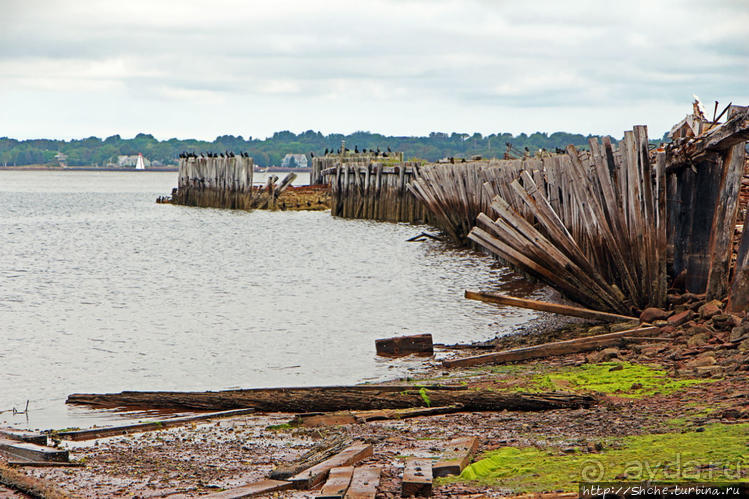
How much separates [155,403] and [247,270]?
47.1 feet

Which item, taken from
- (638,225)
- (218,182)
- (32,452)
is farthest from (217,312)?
(218,182)

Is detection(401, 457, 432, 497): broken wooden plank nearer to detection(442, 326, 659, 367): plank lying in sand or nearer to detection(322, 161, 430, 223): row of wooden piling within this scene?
detection(442, 326, 659, 367): plank lying in sand

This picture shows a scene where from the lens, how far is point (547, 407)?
22.2 ft

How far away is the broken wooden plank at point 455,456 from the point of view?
4.86m

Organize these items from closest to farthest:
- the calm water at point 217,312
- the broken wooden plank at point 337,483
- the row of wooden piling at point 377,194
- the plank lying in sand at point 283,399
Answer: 1. the broken wooden plank at point 337,483
2. the plank lying in sand at point 283,399
3. the calm water at point 217,312
4. the row of wooden piling at point 377,194

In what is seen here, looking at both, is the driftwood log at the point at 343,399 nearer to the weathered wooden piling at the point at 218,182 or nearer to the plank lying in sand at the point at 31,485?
the plank lying in sand at the point at 31,485

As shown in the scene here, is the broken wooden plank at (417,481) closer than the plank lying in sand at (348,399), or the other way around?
the broken wooden plank at (417,481)

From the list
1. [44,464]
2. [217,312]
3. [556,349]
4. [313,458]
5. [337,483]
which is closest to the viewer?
[337,483]

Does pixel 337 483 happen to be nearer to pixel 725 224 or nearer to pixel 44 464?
pixel 44 464

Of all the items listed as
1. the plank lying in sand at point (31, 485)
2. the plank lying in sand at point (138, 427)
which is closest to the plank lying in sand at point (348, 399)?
the plank lying in sand at point (138, 427)

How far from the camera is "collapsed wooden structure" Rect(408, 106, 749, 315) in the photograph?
945cm

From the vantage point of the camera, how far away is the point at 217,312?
595 inches

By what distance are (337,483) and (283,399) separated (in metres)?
3.02

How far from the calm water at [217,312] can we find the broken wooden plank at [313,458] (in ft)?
9.01
